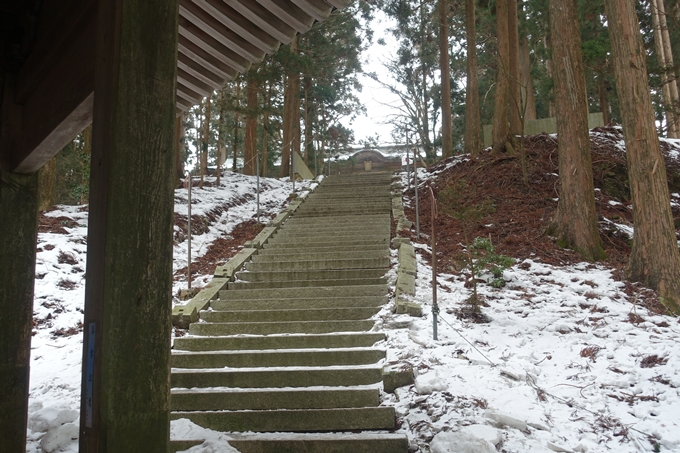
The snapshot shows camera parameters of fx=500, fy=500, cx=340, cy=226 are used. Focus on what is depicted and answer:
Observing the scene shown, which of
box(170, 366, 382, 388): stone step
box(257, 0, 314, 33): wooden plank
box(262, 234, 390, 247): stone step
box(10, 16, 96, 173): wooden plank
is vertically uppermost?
box(257, 0, 314, 33): wooden plank

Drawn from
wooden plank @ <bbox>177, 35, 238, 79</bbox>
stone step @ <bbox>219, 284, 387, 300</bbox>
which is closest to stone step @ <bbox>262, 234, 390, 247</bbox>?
stone step @ <bbox>219, 284, 387, 300</bbox>

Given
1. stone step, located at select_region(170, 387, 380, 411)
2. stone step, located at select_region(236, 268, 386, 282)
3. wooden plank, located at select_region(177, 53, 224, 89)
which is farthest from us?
stone step, located at select_region(236, 268, 386, 282)

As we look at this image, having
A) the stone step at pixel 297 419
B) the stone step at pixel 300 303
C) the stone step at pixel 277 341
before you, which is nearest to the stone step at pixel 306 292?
the stone step at pixel 300 303

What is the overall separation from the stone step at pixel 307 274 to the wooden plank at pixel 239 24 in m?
4.51

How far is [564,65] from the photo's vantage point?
26.5ft

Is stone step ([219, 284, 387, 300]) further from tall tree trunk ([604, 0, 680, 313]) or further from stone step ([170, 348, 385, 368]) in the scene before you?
tall tree trunk ([604, 0, 680, 313])

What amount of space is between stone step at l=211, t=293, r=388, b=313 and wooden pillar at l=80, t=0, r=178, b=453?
14.6 ft

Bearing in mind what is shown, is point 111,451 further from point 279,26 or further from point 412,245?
point 412,245

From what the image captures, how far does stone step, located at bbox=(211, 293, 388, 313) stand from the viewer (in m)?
6.24

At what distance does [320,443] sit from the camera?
12.2 feet

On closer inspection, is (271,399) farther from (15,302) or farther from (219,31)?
(219,31)

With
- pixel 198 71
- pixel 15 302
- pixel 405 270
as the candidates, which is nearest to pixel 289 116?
pixel 405 270

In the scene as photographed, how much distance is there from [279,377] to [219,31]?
307 centimetres

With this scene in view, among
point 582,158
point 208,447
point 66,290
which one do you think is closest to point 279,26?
point 208,447
